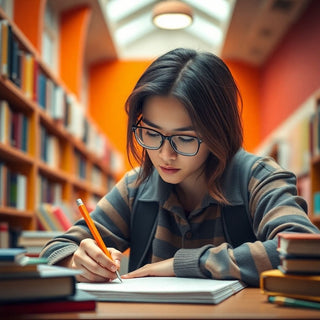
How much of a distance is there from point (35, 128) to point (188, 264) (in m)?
2.73

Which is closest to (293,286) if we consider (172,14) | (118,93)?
(172,14)

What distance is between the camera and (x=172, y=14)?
185 inches

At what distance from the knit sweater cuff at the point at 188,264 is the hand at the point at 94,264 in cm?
13

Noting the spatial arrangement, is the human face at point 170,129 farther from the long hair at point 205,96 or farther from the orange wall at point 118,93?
the orange wall at point 118,93

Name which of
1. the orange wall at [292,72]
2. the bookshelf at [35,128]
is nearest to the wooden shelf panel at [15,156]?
the bookshelf at [35,128]

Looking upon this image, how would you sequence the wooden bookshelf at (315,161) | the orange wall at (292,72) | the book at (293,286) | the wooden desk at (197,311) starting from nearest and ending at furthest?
the wooden desk at (197,311) < the book at (293,286) < the wooden bookshelf at (315,161) < the orange wall at (292,72)

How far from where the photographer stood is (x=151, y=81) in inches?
52.3

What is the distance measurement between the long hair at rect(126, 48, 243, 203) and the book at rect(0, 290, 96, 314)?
607 millimetres

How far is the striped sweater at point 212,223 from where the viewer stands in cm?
110

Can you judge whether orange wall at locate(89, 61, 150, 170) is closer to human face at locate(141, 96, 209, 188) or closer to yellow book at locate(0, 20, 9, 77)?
yellow book at locate(0, 20, 9, 77)

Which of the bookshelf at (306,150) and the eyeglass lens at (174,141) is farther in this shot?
the bookshelf at (306,150)

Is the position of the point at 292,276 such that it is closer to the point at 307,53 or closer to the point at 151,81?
the point at 151,81

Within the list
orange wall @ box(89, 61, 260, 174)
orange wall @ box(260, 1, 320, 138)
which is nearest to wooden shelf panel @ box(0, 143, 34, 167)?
orange wall @ box(260, 1, 320, 138)

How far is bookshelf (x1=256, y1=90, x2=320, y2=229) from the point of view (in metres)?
4.06
